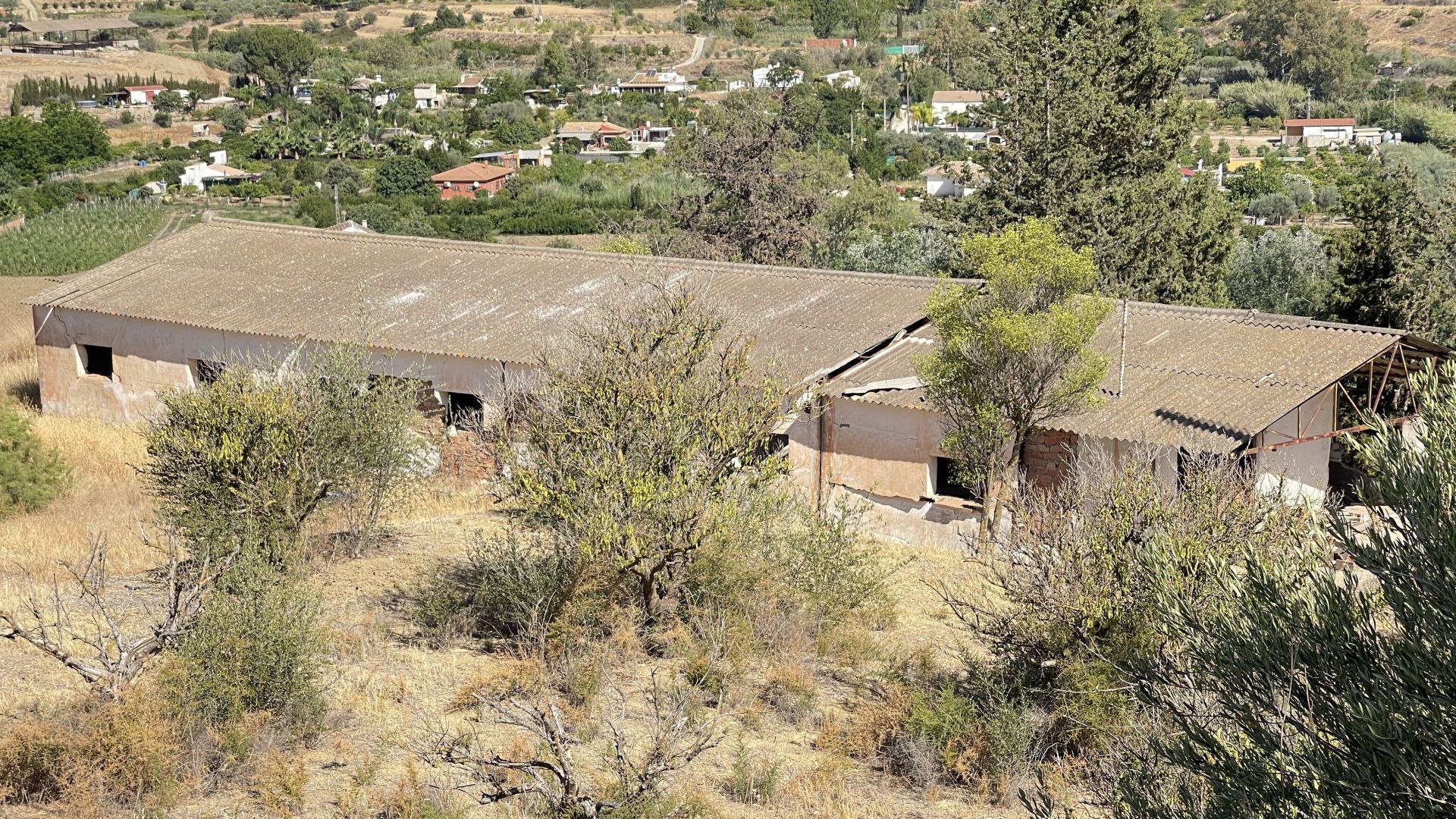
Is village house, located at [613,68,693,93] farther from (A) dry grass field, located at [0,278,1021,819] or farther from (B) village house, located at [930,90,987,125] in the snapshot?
(A) dry grass field, located at [0,278,1021,819]

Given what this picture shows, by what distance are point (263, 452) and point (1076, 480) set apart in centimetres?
807

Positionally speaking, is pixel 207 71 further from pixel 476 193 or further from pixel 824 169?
pixel 824 169

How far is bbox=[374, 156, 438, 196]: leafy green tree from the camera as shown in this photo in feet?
211

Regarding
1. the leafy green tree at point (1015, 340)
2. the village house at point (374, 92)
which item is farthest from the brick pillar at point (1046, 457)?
the village house at point (374, 92)

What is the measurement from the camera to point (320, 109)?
87875mm

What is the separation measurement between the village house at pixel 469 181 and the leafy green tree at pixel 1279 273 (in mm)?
38632

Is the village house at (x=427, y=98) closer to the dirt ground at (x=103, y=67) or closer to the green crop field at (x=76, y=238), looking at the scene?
the dirt ground at (x=103, y=67)

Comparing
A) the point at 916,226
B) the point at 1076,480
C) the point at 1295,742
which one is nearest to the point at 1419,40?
the point at 916,226

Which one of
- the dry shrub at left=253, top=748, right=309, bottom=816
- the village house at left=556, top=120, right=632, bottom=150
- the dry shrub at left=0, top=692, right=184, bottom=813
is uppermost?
the dry shrub at left=0, top=692, right=184, bottom=813

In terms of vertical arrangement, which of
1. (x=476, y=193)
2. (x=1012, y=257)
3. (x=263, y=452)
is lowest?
(x=476, y=193)

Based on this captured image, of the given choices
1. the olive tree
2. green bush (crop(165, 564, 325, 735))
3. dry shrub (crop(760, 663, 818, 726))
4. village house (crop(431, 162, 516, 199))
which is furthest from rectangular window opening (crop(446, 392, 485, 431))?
village house (crop(431, 162, 516, 199))

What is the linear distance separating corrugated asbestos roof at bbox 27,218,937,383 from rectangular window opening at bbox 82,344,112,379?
0.93 m

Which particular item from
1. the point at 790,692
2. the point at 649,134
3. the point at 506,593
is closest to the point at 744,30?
the point at 649,134

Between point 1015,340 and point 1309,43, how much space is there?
105815mm
